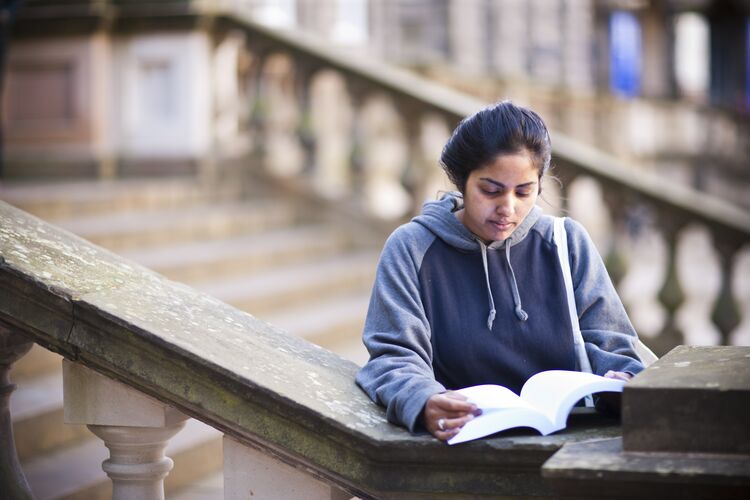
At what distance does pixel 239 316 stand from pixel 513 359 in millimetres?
655

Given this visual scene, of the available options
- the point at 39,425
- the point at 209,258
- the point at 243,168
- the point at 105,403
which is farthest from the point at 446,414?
the point at 243,168

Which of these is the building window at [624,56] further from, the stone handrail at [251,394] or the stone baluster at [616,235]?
the stone handrail at [251,394]

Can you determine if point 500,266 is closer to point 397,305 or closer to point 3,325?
point 397,305

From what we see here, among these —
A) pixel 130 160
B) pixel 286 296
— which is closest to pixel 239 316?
pixel 286 296

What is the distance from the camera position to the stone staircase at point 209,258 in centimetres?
392

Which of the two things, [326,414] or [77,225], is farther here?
[77,225]

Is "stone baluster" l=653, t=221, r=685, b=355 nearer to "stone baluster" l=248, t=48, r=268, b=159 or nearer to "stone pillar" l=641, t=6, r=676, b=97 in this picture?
"stone baluster" l=248, t=48, r=268, b=159

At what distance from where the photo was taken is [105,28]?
7191mm

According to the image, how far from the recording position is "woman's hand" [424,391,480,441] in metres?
2.08

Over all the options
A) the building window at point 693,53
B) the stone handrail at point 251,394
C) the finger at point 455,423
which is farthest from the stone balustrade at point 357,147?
the building window at point 693,53

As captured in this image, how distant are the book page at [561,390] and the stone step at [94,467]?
173 cm

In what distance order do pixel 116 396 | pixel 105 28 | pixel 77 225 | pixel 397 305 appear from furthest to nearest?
1. pixel 105 28
2. pixel 77 225
3. pixel 397 305
4. pixel 116 396

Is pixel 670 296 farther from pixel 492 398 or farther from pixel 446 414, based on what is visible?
pixel 446 414

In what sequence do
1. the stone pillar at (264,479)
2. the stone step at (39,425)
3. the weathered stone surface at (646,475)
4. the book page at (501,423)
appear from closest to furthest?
the weathered stone surface at (646,475) < the book page at (501,423) < the stone pillar at (264,479) < the stone step at (39,425)
